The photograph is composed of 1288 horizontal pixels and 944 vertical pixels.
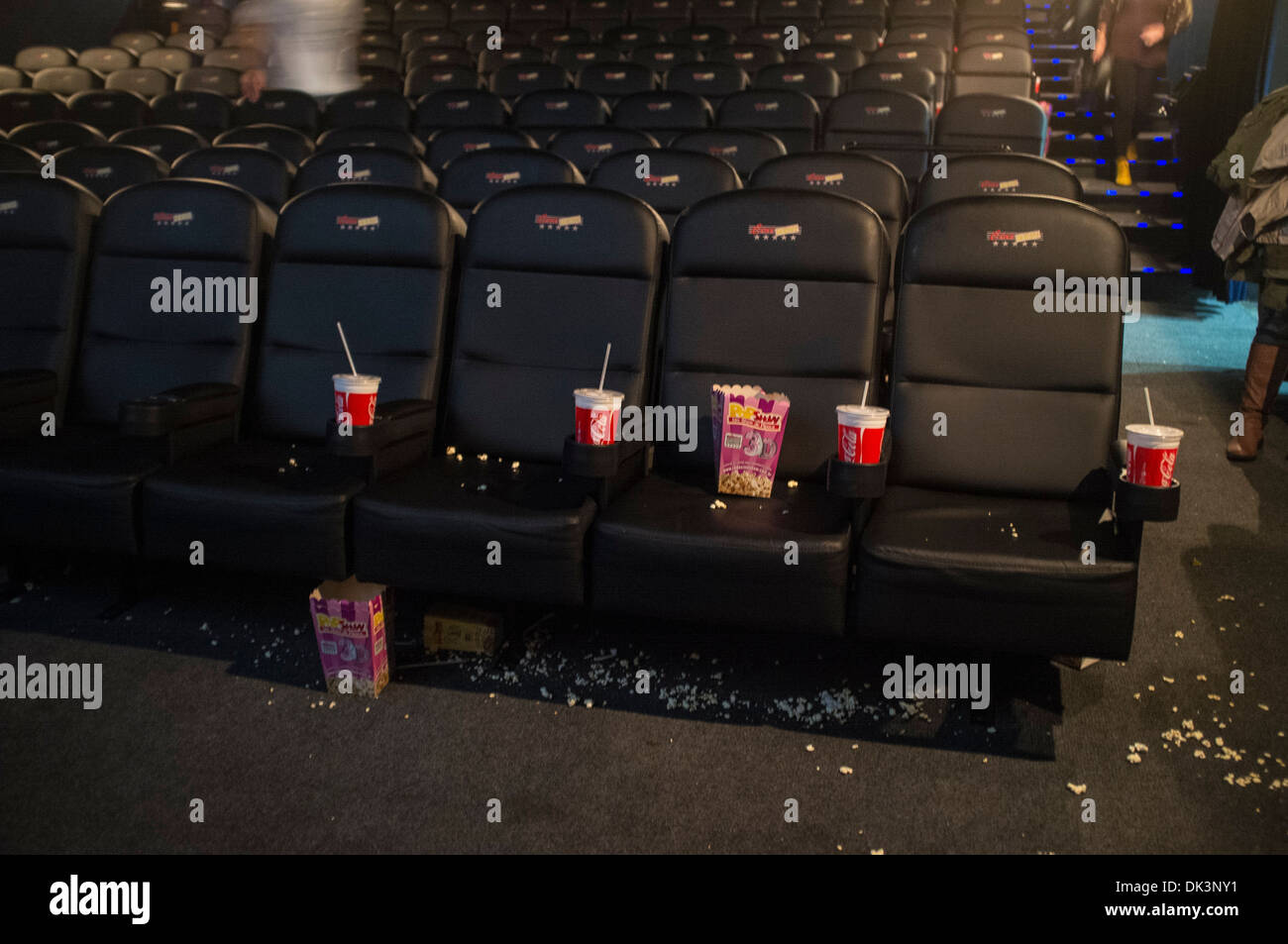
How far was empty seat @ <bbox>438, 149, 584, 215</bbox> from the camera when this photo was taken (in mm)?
3455

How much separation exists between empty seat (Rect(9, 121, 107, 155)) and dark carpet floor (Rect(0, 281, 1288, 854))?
10.5 ft

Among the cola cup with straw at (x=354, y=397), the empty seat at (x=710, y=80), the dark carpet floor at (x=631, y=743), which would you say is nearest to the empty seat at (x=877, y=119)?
the empty seat at (x=710, y=80)

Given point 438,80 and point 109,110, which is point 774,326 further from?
point 109,110

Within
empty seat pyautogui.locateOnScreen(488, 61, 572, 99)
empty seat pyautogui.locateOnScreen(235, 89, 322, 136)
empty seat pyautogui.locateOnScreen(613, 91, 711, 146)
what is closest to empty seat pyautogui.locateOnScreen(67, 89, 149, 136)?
empty seat pyautogui.locateOnScreen(235, 89, 322, 136)

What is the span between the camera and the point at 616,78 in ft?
19.2

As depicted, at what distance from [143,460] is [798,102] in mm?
3680

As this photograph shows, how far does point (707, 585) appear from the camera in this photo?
6.19ft

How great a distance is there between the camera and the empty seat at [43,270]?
277cm

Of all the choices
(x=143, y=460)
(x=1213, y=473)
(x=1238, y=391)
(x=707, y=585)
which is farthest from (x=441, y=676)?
(x=1238, y=391)

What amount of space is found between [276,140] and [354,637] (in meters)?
3.28

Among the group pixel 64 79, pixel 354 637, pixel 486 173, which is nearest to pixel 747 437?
pixel 354 637

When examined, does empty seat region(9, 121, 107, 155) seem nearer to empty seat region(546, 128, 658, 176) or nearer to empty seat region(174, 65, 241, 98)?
empty seat region(174, 65, 241, 98)

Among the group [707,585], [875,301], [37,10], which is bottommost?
[707,585]

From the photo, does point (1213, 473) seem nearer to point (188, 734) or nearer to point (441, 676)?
point (441, 676)
